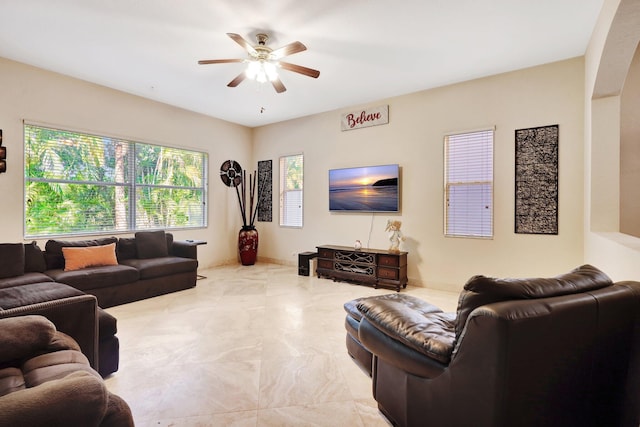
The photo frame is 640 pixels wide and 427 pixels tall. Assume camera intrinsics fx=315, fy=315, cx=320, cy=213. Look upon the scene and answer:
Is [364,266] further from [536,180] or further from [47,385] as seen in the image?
[47,385]

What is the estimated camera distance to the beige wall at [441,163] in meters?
3.71

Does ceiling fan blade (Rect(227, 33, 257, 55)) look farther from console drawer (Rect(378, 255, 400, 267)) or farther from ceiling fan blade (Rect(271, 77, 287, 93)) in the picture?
console drawer (Rect(378, 255, 400, 267))

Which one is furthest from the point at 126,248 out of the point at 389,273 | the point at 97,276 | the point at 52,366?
the point at 389,273

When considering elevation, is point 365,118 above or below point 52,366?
above

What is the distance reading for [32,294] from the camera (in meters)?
2.55

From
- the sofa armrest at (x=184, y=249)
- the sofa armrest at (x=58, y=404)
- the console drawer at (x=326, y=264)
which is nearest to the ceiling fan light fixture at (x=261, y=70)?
the sofa armrest at (x=184, y=249)

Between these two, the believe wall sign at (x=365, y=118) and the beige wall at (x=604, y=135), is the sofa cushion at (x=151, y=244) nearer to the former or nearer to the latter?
the believe wall sign at (x=365, y=118)

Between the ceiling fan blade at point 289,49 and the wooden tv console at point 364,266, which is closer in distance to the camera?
the ceiling fan blade at point 289,49

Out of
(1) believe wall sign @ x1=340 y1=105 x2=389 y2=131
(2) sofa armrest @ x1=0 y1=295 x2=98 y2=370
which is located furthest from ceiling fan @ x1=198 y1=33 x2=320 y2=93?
(2) sofa armrest @ x1=0 y1=295 x2=98 y2=370

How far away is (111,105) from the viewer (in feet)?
→ 15.3

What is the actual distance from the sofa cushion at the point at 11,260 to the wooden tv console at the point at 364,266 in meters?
3.80

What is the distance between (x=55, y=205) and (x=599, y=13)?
640cm

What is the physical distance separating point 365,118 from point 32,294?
15.4ft

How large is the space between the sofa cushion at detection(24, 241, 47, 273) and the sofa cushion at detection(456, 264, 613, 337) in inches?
179
